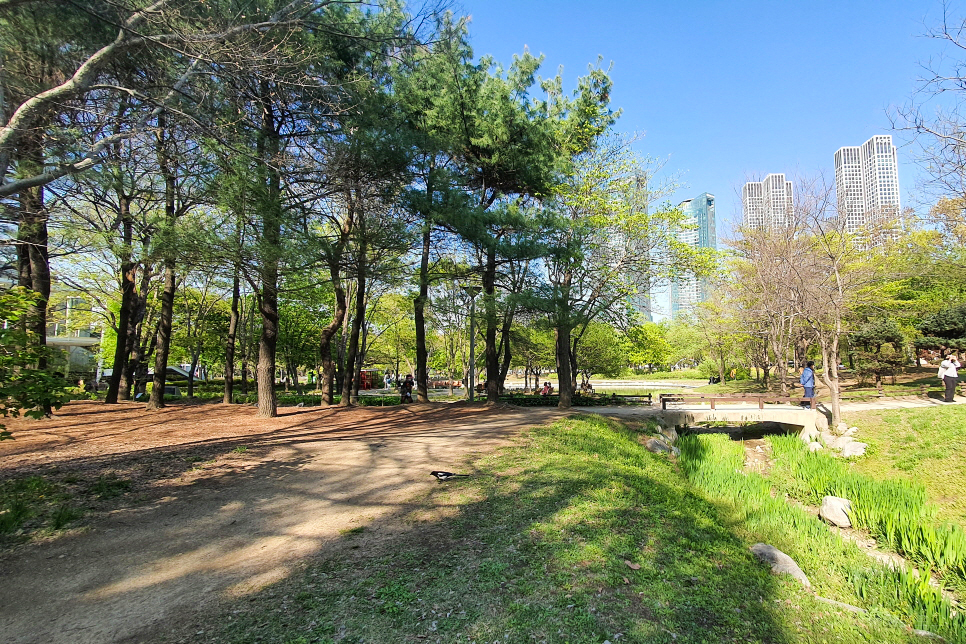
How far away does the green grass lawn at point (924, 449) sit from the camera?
9211 mm

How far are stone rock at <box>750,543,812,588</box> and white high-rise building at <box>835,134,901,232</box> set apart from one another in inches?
449

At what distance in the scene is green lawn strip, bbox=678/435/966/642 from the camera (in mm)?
3936

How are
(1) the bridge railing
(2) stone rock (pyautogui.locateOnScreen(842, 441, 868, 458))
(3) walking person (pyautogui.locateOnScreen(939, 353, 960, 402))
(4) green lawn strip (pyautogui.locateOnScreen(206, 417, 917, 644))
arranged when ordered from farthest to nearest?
1. (1) the bridge railing
2. (3) walking person (pyautogui.locateOnScreen(939, 353, 960, 402))
3. (2) stone rock (pyautogui.locateOnScreen(842, 441, 868, 458))
4. (4) green lawn strip (pyautogui.locateOnScreen(206, 417, 917, 644))

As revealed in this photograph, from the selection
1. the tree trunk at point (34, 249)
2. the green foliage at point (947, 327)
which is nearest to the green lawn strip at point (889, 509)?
the green foliage at point (947, 327)

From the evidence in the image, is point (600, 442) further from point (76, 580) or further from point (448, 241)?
point (76, 580)

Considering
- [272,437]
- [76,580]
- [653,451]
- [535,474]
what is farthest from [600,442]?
[76,580]

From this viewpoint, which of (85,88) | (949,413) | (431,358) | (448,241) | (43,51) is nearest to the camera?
(85,88)

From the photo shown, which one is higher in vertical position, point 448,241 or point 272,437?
point 448,241

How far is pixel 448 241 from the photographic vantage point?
14242 millimetres

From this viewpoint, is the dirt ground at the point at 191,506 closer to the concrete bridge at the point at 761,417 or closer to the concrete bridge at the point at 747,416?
the concrete bridge at the point at 747,416

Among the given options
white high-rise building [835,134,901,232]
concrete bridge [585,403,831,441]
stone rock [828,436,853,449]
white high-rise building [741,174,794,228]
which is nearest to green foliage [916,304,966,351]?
white high-rise building [835,134,901,232]

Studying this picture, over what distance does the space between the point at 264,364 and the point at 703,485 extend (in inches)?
401

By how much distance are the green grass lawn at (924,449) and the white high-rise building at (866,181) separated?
560 centimetres

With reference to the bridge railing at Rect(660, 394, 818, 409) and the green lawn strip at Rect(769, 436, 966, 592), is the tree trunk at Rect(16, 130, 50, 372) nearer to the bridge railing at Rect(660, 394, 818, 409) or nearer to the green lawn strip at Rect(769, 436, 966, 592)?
the green lawn strip at Rect(769, 436, 966, 592)
